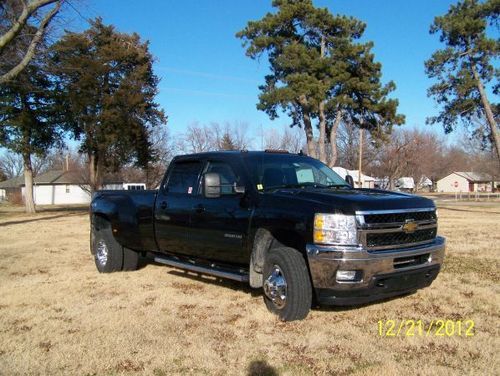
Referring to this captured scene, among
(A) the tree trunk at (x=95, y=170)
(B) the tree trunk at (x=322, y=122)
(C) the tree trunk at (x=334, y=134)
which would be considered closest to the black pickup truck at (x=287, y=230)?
(B) the tree trunk at (x=322, y=122)

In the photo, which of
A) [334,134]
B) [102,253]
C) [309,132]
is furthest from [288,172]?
[334,134]

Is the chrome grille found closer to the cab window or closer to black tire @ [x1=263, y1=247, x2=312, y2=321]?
black tire @ [x1=263, y1=247, x2=312, y2=321]

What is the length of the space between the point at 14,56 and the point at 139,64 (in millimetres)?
15243

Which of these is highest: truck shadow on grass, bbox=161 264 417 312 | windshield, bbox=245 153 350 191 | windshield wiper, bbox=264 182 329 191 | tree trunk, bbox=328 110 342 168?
tree trunk, bbox=328 110 342 168

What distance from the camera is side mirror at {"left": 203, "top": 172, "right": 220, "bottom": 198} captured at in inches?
246

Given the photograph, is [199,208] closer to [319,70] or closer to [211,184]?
[211,184]

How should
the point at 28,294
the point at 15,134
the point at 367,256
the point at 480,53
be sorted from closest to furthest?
1. the point at 367,256
2. the point at 28,294
3. the point at 480,53
4. the point at 15,134

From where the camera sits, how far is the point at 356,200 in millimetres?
5285

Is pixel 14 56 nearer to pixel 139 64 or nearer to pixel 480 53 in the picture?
pixel 139 64

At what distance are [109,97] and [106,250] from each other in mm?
23815

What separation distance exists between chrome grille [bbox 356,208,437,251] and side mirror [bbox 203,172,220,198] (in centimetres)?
188

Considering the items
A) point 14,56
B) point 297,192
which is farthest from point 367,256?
point 14,56

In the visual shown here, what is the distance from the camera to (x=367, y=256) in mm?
5141

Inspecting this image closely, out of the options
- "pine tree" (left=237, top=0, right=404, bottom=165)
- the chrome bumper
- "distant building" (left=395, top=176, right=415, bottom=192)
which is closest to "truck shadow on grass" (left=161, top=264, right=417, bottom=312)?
the chrome bumper
